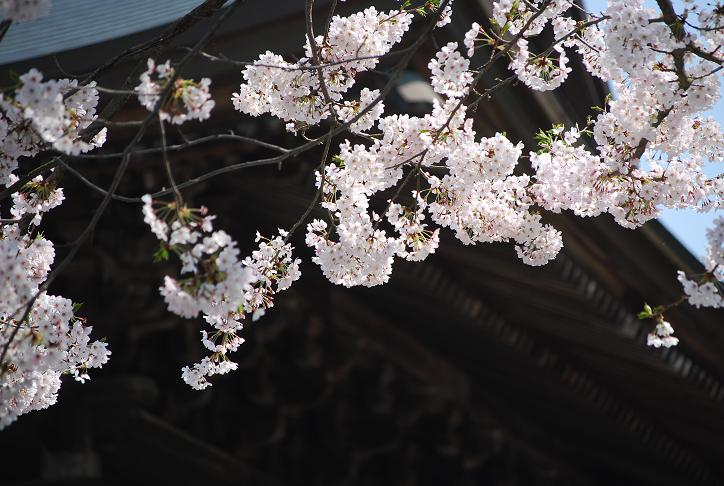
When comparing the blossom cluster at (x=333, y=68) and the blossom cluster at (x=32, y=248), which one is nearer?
the blossom cluster at (x=32, y=248)

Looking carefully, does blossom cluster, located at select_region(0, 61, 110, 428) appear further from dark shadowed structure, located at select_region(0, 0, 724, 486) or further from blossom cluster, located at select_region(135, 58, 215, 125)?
dark shadowed structure, located at select_region(0, 0, 724, 486)

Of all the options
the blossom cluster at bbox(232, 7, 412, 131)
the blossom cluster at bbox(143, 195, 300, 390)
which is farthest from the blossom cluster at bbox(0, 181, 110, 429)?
the blossom cluster at bbox(232, 7, 412, 131)

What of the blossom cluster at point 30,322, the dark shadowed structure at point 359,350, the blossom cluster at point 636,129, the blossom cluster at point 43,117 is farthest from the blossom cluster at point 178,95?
the dark shadowed structure at point 359,350

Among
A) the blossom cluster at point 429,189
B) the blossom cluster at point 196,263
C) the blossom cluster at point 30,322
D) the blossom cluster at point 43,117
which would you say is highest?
the blossom cluster at point 429,189

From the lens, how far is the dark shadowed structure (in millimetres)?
4617

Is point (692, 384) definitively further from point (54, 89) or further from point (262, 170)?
point (54, 89)

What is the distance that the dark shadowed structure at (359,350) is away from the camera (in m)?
4.62

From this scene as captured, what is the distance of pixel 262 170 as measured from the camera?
190 inches

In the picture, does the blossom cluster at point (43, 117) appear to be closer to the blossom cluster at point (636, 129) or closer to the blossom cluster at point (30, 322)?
the blossom cluster at point (30, 322)

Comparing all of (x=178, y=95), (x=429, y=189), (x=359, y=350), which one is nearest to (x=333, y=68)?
(x=429, y=189)

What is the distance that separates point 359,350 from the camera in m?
5.90

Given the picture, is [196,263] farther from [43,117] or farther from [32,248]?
[32,248]

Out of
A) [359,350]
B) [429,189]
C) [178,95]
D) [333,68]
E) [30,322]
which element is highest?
[359,350]

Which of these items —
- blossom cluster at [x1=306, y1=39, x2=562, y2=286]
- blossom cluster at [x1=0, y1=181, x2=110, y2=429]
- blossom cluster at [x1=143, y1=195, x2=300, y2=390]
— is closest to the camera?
blossom cluster at [x1=143, y1=195, x2=300, y2=390]
